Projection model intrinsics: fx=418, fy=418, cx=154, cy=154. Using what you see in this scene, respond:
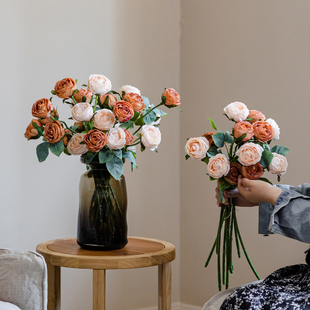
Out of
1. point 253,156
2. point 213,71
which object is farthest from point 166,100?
point 213,71

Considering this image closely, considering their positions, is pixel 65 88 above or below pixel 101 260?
above

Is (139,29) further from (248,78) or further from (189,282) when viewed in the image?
(189,282)

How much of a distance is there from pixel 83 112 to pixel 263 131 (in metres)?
0.55

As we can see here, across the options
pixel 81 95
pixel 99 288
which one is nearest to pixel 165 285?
pixel 99 288

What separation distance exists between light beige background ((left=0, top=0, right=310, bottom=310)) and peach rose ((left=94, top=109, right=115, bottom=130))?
66 cm

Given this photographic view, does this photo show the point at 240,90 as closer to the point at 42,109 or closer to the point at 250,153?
the point at 250,153

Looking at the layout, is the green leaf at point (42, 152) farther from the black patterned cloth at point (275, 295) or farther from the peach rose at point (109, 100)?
the black patterned cloth at point (275, 295)

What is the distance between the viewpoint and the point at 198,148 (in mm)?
1277

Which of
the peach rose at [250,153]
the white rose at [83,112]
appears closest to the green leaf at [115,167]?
the white rose at [83,112]

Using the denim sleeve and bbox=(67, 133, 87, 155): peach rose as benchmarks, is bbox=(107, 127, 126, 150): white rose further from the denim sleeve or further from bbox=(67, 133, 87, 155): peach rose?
the denim sleeve

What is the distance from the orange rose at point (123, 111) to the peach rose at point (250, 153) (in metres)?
0.35

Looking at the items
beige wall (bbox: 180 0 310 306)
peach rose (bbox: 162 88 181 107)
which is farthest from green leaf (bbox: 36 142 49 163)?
beige wall (bbox: 180 0 310 306)

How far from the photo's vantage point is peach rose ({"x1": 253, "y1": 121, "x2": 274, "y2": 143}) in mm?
1241

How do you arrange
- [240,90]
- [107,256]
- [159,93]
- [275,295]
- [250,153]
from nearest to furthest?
[275,295] < [250,153] < [107,256] < [240,90] < [159,93]
